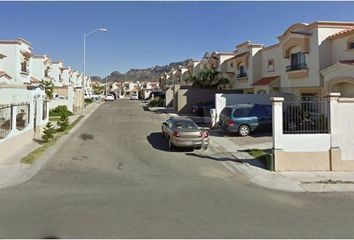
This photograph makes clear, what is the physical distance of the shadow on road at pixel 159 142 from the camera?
1538 cm

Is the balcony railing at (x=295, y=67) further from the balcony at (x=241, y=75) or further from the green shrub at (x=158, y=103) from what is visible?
the green shrub at (x=158, y=103)

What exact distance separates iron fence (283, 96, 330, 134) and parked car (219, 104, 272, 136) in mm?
5933

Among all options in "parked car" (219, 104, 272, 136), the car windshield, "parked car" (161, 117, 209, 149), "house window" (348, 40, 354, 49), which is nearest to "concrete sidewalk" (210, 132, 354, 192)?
"parked car" (161, 117, 209, 149)

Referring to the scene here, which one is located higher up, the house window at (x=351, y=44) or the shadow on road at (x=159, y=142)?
the house window at (x=351, y=44)

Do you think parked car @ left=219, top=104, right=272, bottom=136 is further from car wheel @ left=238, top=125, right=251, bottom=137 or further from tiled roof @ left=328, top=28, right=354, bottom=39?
tiled roof @ left=328, top=28, right=354, bottom=39

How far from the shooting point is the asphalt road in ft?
19.7

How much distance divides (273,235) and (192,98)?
28.2m

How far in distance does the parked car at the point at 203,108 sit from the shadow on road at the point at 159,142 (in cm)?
981

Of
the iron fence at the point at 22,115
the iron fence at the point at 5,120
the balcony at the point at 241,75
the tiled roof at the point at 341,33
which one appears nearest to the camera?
the iron fence at the point at 5,120

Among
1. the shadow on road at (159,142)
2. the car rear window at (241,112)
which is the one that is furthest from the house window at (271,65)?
the shadow on road at (159,142)

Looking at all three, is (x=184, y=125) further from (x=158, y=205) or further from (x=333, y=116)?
(x=158, y=205)

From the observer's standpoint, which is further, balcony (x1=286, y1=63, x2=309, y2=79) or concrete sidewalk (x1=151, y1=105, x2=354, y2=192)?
balcony (x1=286, y1=63, x2=309, y2=79)

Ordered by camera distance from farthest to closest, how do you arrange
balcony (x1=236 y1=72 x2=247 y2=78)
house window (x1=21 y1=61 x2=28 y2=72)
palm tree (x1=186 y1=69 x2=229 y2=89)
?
palm tree (x1=186 y1=69 x2=229 y2=89) < house window (x1=21 y1=61 x2=28 y2=72) < balcony (x1=236 y1=72 x2=247 y2=78)

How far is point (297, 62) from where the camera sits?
77.3 feet
